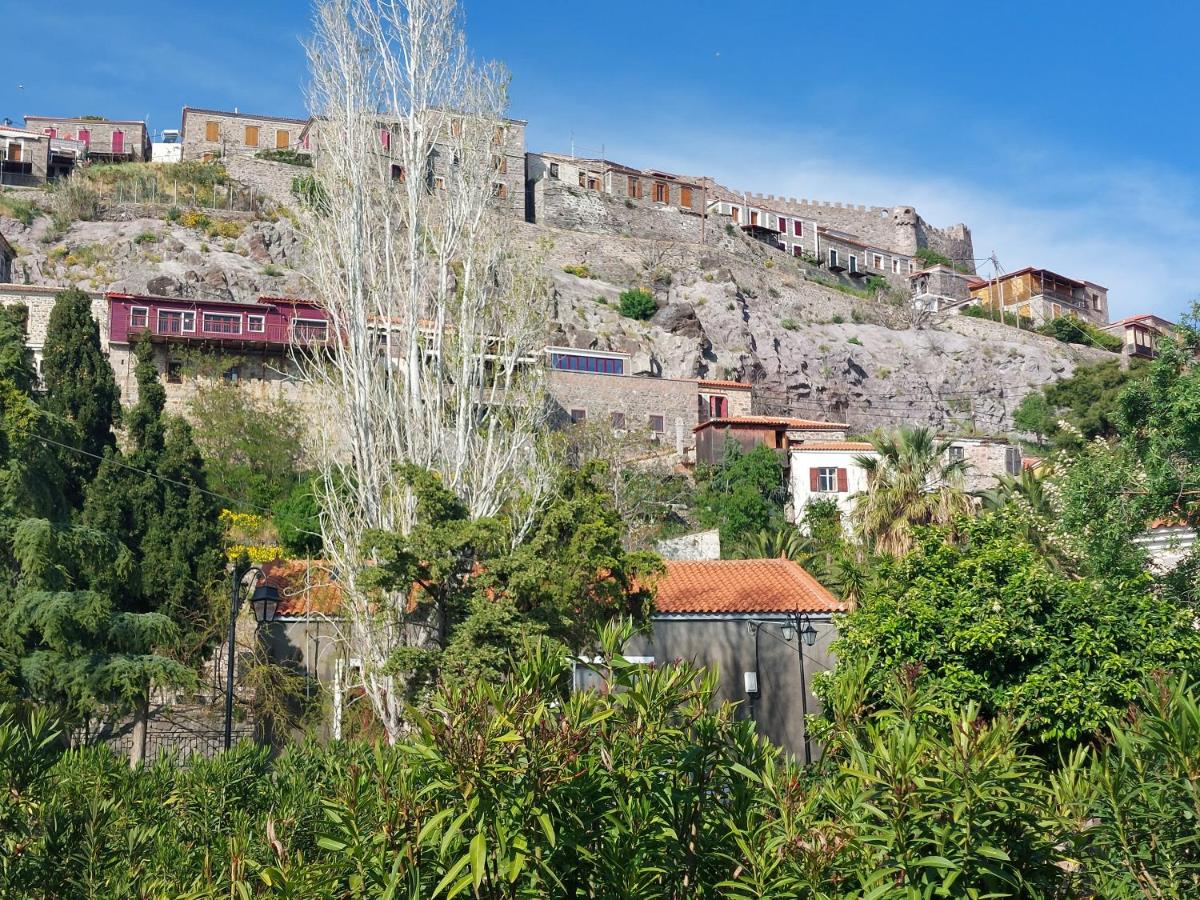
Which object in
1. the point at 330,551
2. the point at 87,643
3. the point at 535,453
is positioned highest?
the point at 535,453

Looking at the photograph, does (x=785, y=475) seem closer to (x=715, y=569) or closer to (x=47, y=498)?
(x=715, y=569)

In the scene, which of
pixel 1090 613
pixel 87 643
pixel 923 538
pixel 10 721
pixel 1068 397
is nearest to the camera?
pixel 10 721

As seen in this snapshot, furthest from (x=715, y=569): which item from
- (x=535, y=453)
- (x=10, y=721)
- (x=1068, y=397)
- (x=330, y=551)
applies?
(x=1068, y=397)

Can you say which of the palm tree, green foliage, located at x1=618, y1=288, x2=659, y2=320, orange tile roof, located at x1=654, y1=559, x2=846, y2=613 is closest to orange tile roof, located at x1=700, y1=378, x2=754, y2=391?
green foliage, located at x1=618, y1=288, x2=659, y2=320

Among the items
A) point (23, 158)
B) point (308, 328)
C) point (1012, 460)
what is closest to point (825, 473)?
point (1012, 460)

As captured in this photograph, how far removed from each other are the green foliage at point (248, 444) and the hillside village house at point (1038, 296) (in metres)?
48.8

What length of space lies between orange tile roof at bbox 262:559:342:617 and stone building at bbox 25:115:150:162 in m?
44.6

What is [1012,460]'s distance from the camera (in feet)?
141

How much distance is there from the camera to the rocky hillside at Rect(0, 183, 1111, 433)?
51594 mm

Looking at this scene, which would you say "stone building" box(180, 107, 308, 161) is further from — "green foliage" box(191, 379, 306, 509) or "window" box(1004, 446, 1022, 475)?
"window" box(1004, 446, 1022, 475)

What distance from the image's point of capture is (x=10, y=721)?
6980 mm

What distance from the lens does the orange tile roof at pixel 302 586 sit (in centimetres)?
2192

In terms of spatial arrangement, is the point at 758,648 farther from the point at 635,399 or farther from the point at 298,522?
the point at 635,399

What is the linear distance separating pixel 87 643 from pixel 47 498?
455 cm
